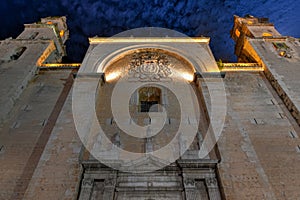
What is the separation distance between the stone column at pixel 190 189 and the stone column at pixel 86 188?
368 cm

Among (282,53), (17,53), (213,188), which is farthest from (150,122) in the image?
(17,53)

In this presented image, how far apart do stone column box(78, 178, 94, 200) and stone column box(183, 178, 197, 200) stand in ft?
12.1

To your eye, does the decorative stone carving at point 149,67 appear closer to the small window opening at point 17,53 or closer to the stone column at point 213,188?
the stone column at point 213,188

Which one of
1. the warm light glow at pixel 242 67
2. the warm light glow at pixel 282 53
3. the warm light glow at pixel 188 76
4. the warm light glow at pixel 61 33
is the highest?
the warm light glow at pixel 61 33

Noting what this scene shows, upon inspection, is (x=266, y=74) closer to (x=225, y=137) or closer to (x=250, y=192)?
(x=225, y=137)

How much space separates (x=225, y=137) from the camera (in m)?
12.0

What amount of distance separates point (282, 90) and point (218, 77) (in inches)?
147

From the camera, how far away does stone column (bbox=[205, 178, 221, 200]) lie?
9.73m

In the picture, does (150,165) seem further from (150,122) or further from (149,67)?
(149,67)

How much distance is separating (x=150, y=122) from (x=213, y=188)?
15.3 feet

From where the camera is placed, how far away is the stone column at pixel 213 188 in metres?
9.73

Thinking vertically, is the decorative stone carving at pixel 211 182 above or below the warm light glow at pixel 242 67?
below

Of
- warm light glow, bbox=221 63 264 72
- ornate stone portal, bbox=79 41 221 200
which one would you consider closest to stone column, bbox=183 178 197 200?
ornate stone portal, bbox=79 41 221 200

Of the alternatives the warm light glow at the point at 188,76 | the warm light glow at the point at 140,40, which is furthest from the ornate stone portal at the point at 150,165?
the warm light glow at the point at 140,40
